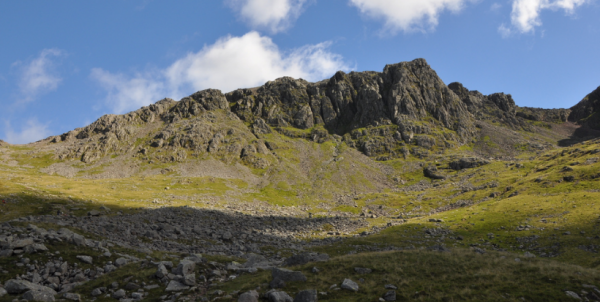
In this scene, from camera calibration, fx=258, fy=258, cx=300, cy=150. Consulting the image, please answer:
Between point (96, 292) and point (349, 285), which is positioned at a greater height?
point (96, 292)

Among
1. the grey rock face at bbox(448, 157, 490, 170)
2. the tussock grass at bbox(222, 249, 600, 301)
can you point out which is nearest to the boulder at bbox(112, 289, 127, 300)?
the tussock grass at bbox(222, 249, 600, 301)

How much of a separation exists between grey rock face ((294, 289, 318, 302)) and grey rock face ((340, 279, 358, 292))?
3.25m

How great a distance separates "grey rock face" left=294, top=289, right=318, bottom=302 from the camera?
17906 millimetres

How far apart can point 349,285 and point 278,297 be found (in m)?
5.90

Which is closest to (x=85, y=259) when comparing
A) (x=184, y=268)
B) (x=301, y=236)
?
(x=184, y=268)

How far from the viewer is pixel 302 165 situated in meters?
184

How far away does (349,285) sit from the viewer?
20375mm

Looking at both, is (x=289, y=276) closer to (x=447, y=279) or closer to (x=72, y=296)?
(x=447, y=279)

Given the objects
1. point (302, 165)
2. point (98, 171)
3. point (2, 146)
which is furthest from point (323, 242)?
point (2, 146)

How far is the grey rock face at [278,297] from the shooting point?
59.1 feet

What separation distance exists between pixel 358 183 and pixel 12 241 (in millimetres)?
149296

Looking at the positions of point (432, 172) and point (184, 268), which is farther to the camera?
point (432, 172)

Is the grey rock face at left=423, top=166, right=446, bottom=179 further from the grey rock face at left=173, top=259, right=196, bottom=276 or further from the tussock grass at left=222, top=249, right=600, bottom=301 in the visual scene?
the grey rock face at left=173, top=259, right=196, bottom=276

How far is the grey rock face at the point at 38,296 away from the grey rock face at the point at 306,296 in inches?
624
